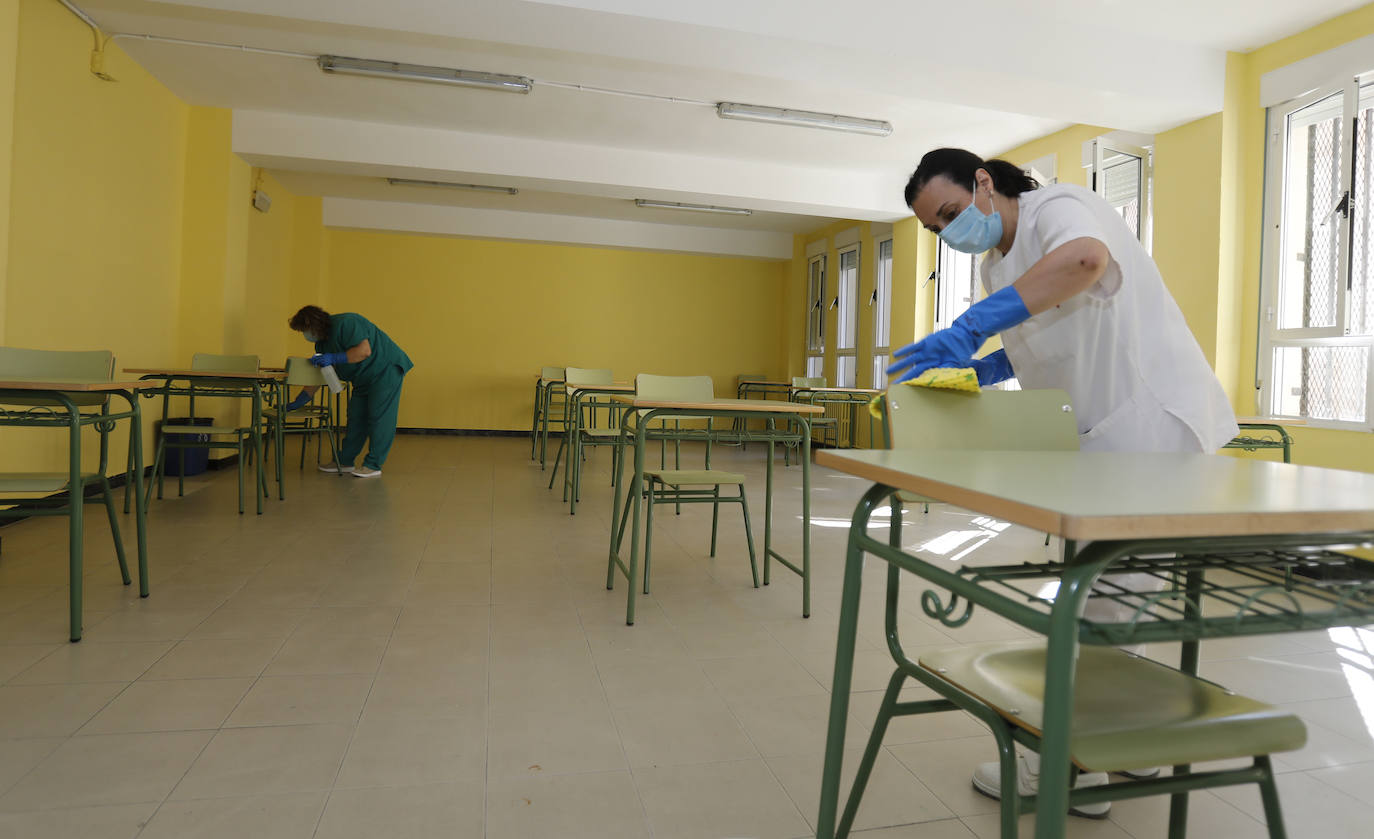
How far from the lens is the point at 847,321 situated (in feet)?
30.6

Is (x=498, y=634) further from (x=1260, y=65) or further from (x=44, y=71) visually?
(x=1260, y=65)

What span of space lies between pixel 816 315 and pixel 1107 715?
9.45m

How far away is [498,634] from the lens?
2441mm

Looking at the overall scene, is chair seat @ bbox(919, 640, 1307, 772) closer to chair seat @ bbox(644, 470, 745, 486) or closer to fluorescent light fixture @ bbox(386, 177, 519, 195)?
chair seat @ bbox(644, 470, 745, 486)

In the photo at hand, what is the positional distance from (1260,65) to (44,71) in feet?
21.0

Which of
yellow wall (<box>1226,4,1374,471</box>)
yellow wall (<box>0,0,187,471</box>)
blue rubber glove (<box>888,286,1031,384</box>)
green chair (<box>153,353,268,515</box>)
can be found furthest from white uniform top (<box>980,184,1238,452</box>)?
yellow wall (<box>0,0,187,471</box>)

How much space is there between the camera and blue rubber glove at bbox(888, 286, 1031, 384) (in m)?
1.47

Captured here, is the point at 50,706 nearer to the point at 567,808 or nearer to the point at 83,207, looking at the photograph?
the point at 567,808

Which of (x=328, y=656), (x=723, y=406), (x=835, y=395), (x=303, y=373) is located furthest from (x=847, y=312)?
(x=328, y=656)

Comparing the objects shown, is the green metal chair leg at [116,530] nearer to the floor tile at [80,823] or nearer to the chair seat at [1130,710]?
the floor tile at [80,823]

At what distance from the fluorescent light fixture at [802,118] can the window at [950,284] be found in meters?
1.74

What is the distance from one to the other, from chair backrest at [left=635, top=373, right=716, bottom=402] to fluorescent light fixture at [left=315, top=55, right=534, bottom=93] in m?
2.95

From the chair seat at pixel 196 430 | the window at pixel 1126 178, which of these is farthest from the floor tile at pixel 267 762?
the window at pixel 1126 178

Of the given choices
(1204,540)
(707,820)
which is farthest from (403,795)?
(1204,540)
